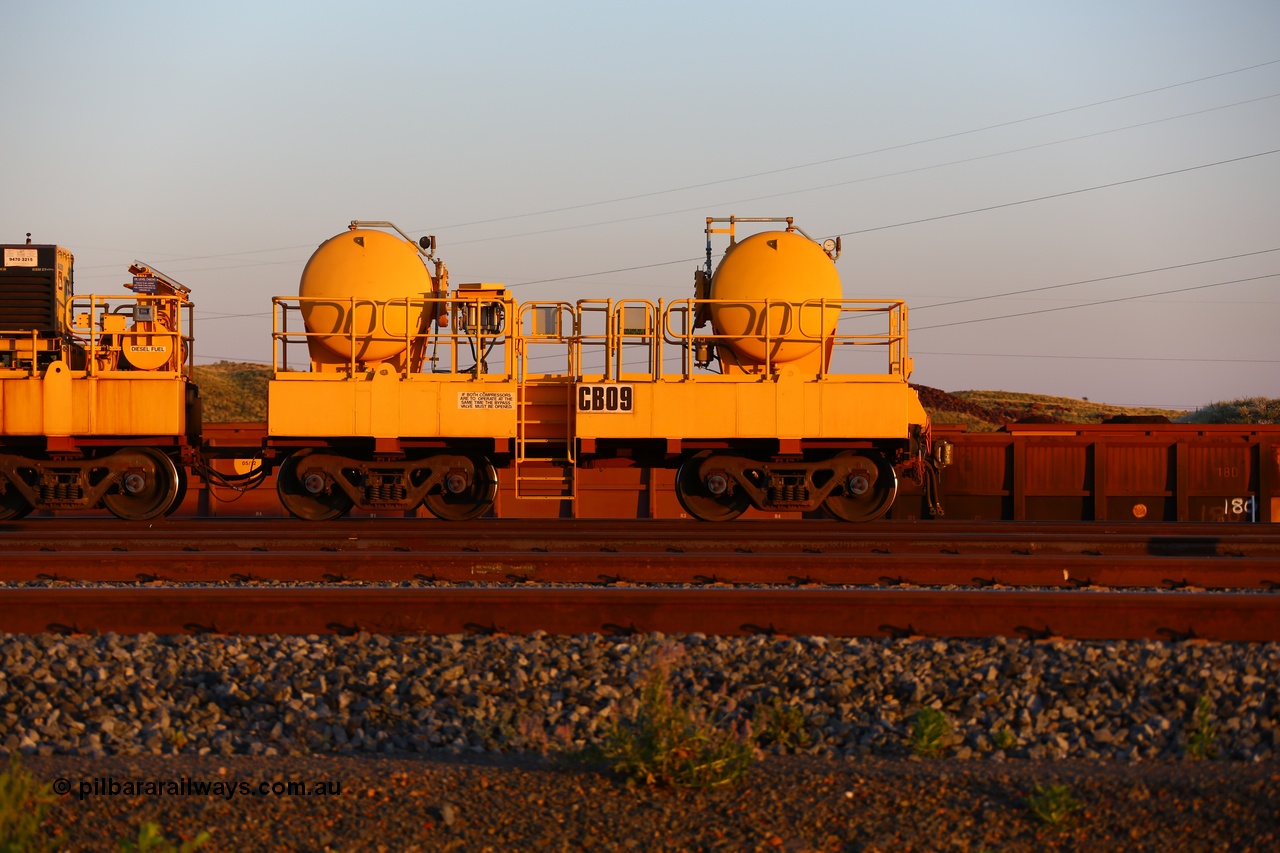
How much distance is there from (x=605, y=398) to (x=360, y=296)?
340 centimetres

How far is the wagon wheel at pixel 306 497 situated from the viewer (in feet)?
43.3

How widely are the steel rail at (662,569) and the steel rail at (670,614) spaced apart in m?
2.11

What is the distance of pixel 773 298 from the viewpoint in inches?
518

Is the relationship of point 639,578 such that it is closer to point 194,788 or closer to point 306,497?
point 194,788

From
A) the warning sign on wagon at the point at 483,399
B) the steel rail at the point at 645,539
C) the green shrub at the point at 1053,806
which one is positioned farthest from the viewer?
the warning sign on wagon at the point at 483,399

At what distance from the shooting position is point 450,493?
13.5 meters

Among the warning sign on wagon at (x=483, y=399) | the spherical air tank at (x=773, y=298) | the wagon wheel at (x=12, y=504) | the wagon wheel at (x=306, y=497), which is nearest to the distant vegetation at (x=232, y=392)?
the wagon wheel at (x=12, y=504)

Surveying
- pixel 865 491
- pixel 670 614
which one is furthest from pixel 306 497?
pixel 670 614

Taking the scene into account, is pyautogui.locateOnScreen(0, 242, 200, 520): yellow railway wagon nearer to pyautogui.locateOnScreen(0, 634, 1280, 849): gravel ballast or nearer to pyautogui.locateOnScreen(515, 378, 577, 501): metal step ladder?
pyautogui.locateOnScreen(515, 378, 577, 501): metal step ladder

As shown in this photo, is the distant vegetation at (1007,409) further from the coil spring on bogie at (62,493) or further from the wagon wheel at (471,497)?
the coil spring on bogie at (62,493)

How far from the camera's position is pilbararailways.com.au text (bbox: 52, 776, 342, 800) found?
415 cm

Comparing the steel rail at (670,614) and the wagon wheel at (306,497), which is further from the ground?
the wagon wheel at (306,497)

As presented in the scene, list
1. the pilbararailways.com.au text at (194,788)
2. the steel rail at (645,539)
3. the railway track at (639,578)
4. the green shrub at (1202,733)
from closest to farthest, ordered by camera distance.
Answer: the pilbararailways.com.au text at (194,788), the green shrub at (1202,733), the railway track at (639,578), the steel rail at (645,539)

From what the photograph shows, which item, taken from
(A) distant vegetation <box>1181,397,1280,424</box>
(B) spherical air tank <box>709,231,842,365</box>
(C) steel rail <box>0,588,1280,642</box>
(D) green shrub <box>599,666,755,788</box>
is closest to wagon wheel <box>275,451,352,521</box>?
(B) spherical air tank <box>709,231,842,365</box>
